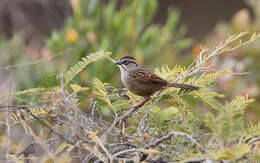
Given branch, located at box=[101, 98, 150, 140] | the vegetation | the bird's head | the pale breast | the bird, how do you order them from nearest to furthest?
the vegetation → branch, located at box=[101, 98, 150, 140] → the bird → the pale breast → the bird's head

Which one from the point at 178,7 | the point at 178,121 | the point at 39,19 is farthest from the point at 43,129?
the point at 178,7

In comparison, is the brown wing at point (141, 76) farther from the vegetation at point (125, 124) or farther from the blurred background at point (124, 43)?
the blurred background at point (124, 43)

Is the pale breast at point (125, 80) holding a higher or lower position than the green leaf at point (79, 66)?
higher

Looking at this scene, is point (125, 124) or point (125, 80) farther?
point (125, 80)

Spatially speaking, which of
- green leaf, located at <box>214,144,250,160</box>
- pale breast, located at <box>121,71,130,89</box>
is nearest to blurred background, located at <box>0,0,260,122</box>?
pale breast, located at <box>121,71,130,89</box>

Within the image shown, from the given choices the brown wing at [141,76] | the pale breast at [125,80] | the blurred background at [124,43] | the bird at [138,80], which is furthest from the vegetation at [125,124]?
the blurred background at [124,43]

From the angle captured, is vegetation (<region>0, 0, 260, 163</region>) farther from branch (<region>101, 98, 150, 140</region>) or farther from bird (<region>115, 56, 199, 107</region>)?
bird (<region>115, 56, 199, 107</region>)

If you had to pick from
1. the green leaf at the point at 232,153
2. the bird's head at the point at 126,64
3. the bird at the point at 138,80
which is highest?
the bird's head at the point at 126,64

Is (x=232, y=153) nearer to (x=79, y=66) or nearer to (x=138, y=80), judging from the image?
(x=79, y=66)

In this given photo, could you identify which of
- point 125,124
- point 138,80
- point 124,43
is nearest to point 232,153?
point 125,124

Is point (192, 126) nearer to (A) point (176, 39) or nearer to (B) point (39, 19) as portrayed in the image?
(A) point (176, 39)

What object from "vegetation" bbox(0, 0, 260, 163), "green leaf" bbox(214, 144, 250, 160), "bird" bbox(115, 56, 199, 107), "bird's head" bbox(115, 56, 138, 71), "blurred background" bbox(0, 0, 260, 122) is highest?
"blurred background" bbox(0, 0, 260, 122)

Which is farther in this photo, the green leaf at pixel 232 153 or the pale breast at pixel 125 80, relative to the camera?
the pale breast at pixel 125 80

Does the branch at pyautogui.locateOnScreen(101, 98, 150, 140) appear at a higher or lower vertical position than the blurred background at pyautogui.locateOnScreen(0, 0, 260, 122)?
lower
